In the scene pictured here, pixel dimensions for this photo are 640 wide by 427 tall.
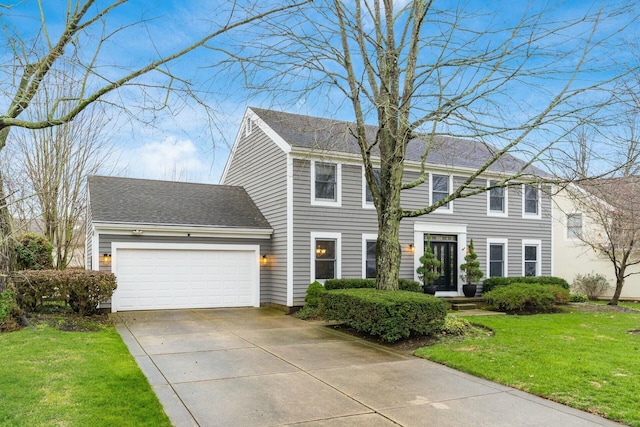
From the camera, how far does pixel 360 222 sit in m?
14.6

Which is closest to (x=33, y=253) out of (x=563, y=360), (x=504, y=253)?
(x=563, y=360)

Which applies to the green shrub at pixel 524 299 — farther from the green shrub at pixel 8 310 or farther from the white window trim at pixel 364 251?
the green shrub at pixel 8 310

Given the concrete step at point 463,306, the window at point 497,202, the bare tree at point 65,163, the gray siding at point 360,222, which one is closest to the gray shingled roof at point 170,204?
the gray siding at point 360,222

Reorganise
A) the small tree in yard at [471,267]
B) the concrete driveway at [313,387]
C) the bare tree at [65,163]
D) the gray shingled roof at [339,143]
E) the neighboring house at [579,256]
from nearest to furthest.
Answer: the concrete driveway at [313,387] → the gray shingled roof at [339,143] → the small tree in yard at [471,267] → the bare tree at [65,163] → the neighboring house at [579,256]

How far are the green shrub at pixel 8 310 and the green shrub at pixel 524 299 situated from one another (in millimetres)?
12332

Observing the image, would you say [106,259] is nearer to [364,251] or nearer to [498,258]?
[364,251]

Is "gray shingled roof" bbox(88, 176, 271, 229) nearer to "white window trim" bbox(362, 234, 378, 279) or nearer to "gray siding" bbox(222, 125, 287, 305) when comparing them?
"gray siding" bbox(222, 125, 287, 305)

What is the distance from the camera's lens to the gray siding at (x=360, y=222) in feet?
44.8

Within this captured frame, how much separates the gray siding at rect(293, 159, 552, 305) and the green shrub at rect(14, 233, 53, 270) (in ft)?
24.3

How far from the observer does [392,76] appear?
10.1 metres

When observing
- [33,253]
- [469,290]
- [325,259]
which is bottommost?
[469,290]

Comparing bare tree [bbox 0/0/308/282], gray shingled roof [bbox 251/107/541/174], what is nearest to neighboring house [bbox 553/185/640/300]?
gray shingled roof [bbox 251/107/541/174]

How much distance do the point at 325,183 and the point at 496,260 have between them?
7.26 meters

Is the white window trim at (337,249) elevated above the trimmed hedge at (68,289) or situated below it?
above
